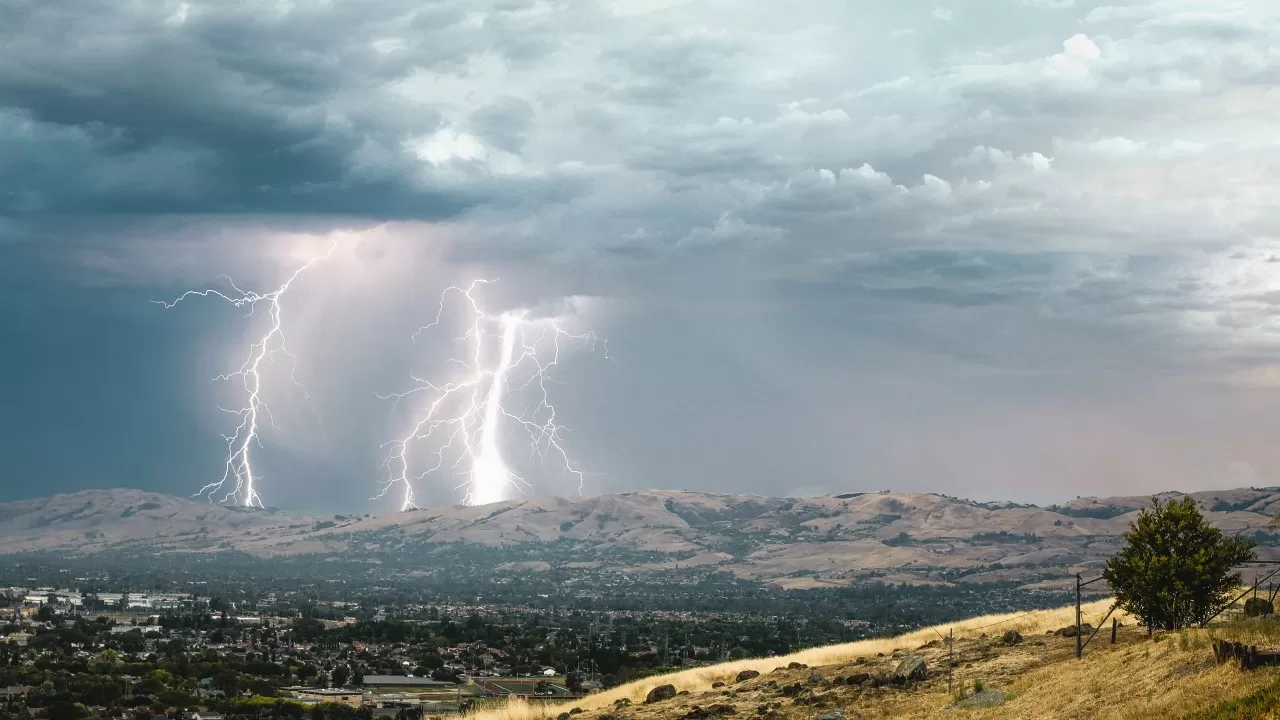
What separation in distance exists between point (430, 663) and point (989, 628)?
277 feet

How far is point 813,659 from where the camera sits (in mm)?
45312

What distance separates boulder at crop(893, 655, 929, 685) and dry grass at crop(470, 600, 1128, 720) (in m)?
6.60

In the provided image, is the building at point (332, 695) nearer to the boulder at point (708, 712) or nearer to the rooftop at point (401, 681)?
the rooftop at point (401, 681)

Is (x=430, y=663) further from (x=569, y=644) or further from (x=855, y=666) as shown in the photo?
(x=855, y=666)

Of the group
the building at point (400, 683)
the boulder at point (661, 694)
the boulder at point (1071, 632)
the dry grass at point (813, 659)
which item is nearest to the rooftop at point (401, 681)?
the building at point (400, 683)

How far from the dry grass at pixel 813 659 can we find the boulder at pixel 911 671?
260 inches

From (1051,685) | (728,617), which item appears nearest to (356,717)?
(1051,685)

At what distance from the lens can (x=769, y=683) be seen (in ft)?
125

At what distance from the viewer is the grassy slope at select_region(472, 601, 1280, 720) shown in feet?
78.0

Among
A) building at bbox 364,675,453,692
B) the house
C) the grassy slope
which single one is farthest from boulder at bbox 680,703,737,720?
building at bbox 364,675,453,692

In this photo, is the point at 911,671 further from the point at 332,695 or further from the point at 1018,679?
the point at 332,695

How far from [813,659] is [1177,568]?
1607 centimetres

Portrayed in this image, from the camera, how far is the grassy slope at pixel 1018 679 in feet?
78.0

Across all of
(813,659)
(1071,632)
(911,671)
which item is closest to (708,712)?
(911,671)
